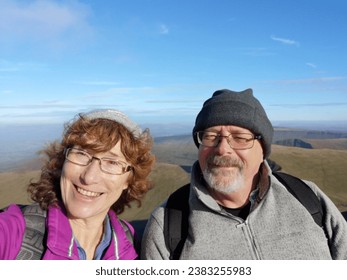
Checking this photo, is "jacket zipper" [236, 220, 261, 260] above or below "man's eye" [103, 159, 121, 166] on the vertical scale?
below

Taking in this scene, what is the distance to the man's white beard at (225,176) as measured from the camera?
3.12 metres

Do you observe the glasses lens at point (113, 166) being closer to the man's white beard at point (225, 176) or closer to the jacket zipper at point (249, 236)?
the man's white beard at point (225, 176)

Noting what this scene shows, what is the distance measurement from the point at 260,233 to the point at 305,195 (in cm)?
62

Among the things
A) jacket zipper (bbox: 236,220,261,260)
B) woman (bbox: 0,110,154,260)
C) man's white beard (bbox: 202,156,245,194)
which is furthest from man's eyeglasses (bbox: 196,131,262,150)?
jacket zipper (bbox: 236,220,261,260)

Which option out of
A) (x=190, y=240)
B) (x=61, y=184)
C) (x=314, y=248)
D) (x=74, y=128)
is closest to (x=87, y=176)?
(x=61, y=184)

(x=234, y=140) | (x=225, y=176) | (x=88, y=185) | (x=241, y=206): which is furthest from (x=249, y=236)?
(x=88, y=185)

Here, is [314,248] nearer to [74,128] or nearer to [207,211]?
[207,211]

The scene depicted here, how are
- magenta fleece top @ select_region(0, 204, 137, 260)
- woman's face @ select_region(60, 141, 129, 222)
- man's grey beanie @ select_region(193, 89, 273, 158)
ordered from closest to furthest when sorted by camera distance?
1. magenta fleece top @ select_region(0, 204, 137, 260)
2. woman's face @ select_region(60, 141, 129, 222)
3. man's grey beanie @ select_region(193, 89, 273, 158)

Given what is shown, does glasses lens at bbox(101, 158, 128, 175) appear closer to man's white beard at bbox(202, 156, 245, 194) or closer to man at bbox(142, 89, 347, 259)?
man at bbox(142, 89, 347, 259)

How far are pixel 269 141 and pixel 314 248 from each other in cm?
110

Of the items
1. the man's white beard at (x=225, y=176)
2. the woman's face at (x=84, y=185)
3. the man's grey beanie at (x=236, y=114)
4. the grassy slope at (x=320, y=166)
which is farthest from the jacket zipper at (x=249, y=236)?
the grassy slope at (x=320, y=166)

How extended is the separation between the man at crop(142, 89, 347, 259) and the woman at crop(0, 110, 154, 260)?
0.42 m

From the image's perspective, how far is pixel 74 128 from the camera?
9.31ft

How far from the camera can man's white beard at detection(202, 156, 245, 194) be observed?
312 centimetres
